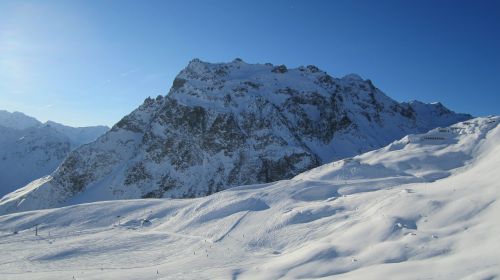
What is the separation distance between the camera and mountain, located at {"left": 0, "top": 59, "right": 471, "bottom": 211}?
305 ft

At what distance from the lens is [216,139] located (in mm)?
99312

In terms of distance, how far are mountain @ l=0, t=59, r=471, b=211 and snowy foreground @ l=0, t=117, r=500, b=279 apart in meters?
55.3

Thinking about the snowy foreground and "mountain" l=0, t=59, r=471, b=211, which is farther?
"mountain" l=0, t=59, r=471, b=211

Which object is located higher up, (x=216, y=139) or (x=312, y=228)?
(x=216, y=139)

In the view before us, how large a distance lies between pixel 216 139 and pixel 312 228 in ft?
261

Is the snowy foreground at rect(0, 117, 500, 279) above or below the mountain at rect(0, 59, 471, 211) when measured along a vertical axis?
below

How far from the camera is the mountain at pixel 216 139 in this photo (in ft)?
305

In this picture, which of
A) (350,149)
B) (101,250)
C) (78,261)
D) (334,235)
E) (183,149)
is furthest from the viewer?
(350,149)

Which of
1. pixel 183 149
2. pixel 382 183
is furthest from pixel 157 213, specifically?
pixel 183 149

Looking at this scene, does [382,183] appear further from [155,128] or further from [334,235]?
[155,128]

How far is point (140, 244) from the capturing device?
77.5ft

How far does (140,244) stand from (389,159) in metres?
23.1

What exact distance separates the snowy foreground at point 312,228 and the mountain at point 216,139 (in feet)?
181

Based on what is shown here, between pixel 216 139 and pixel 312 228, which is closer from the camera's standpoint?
pixel 312 228
